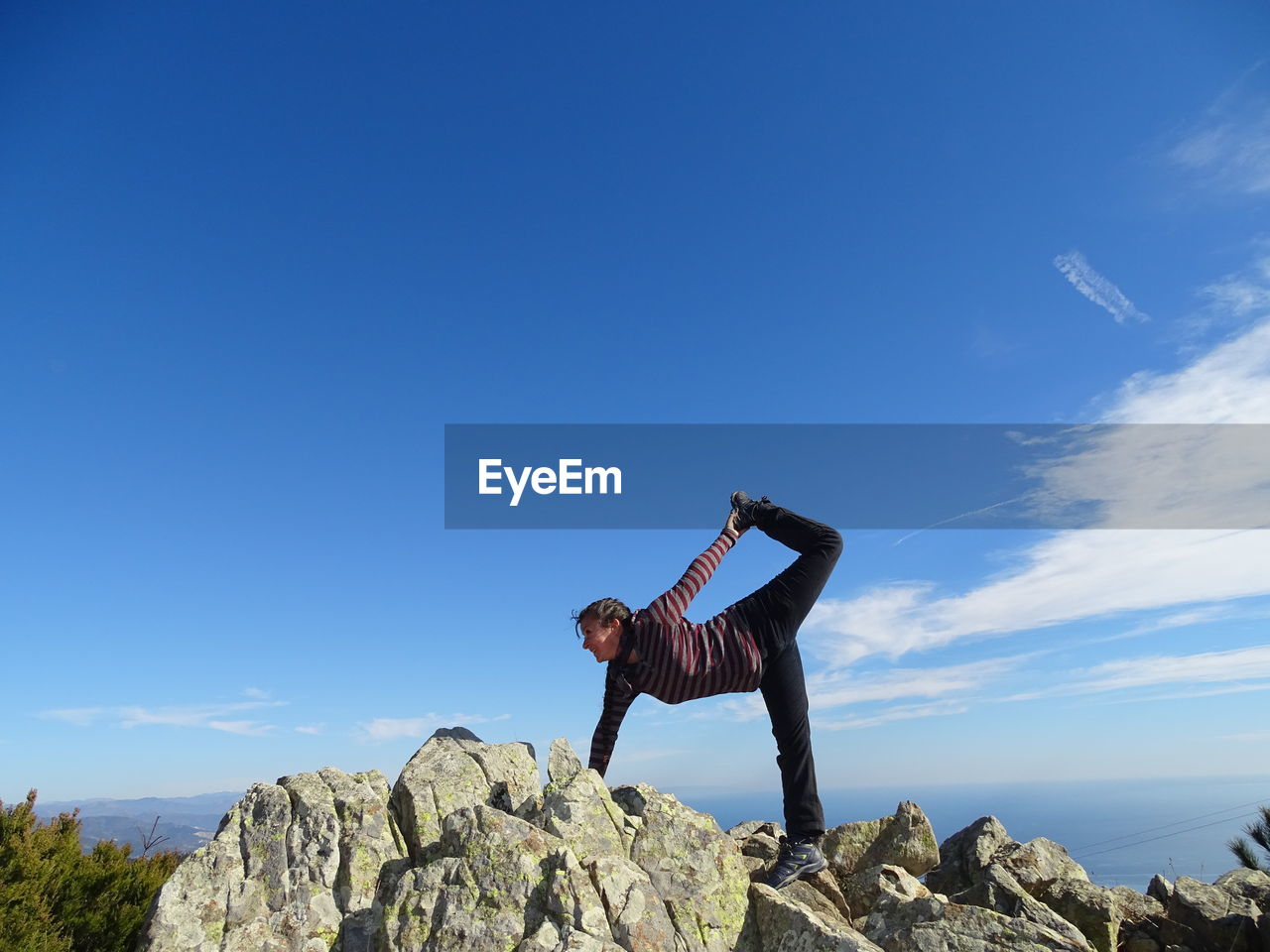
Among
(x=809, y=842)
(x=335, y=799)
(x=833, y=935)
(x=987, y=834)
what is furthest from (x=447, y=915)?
(x=987, y=834)

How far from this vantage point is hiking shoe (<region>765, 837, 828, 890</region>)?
28.2 feet

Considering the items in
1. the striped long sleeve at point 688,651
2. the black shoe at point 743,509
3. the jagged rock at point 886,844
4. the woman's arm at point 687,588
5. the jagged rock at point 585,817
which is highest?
the black shoe at point 743,509

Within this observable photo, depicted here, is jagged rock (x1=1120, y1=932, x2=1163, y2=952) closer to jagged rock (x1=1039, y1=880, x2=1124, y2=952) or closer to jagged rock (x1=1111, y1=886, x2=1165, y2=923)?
jagged rock (x1=1039, y1=880, x2=1124, y2=952)

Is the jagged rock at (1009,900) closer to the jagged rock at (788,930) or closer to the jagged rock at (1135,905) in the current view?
the jagged rock at (1135,905)

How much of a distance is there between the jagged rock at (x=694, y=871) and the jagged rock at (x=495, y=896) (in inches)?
35.7

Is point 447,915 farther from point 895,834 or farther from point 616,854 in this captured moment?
point 895,834

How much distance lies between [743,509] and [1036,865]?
5.89 metres

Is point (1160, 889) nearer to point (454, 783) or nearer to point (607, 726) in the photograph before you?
point (607, 726)

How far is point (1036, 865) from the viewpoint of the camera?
9.41m

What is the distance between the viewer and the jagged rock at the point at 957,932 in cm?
659

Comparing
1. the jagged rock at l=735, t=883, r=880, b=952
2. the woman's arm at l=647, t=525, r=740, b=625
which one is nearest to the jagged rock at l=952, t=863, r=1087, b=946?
the jagged rock at l=735, t=883, r=880, b=952

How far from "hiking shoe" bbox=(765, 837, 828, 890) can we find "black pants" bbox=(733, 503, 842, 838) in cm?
13

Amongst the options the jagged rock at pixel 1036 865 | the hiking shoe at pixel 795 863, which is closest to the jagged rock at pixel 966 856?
the jagged rock at pixel 1036 865

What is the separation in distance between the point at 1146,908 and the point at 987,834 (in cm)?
193
